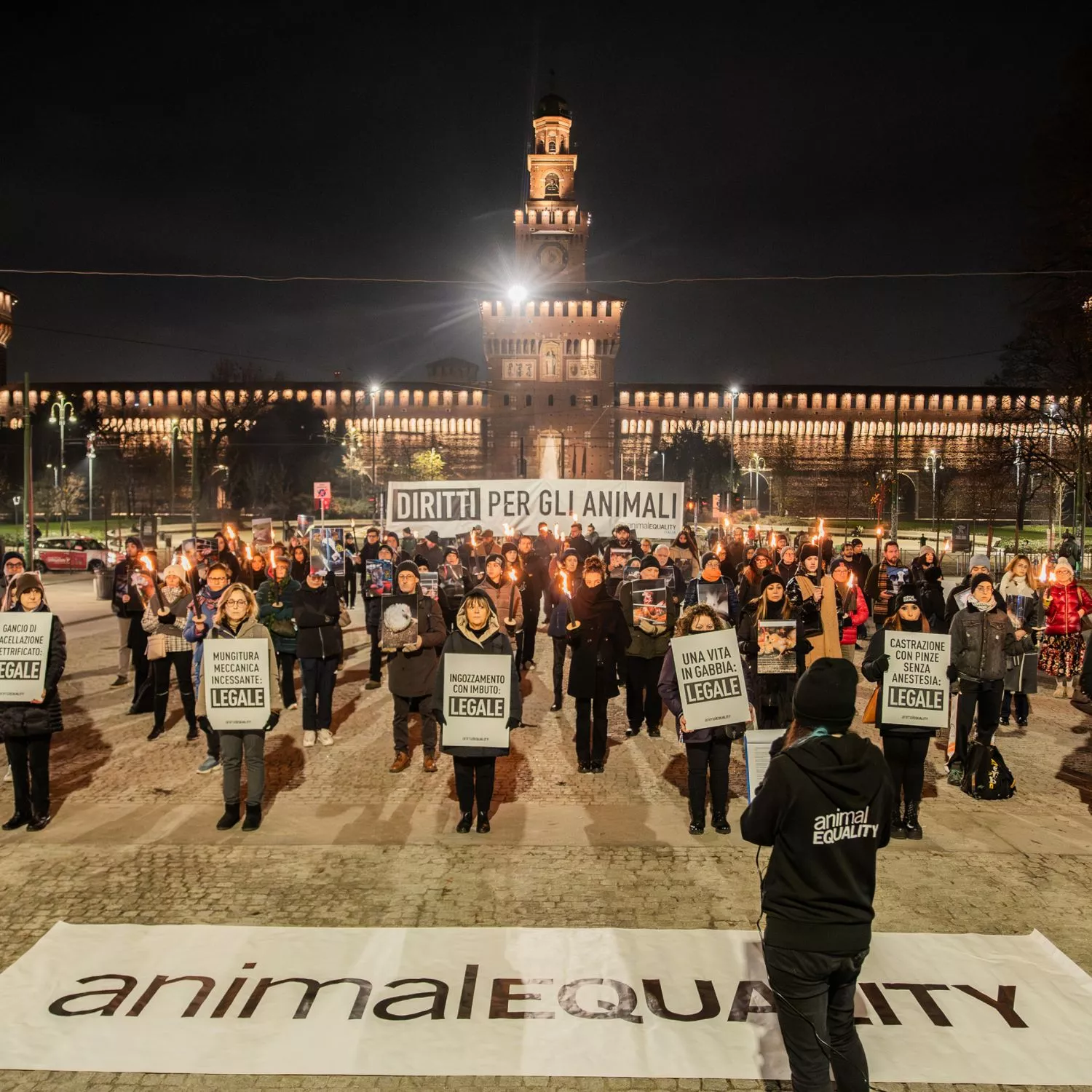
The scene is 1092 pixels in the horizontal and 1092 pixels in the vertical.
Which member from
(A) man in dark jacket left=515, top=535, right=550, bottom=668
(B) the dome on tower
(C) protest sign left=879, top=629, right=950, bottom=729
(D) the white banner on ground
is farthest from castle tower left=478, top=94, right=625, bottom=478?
(D) the white banner on ground

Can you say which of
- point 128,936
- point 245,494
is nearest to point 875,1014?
point 128,936

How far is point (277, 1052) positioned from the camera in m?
4.31

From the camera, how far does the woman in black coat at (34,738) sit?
6961 mm

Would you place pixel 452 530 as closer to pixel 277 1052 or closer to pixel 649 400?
pixel 277 1052

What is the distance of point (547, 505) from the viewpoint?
709 inches

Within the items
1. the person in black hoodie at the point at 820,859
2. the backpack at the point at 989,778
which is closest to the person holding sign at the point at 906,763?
the backpack at the point at 989,778

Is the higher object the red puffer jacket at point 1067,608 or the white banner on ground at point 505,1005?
the red puffer jacket at point 1067,608

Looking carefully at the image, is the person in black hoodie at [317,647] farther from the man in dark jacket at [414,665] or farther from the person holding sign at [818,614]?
the person holding sign at [818,614]

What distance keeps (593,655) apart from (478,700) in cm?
177

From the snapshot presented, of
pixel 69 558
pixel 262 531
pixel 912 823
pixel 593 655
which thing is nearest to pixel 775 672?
pixel 912 823

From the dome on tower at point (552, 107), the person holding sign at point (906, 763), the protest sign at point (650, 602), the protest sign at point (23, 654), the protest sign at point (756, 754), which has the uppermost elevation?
the dome on tower at point (552, 107)

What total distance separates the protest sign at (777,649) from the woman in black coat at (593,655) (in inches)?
56.0

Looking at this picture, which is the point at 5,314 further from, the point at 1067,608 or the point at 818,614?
the point at 818,614

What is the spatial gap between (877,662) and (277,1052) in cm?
485
